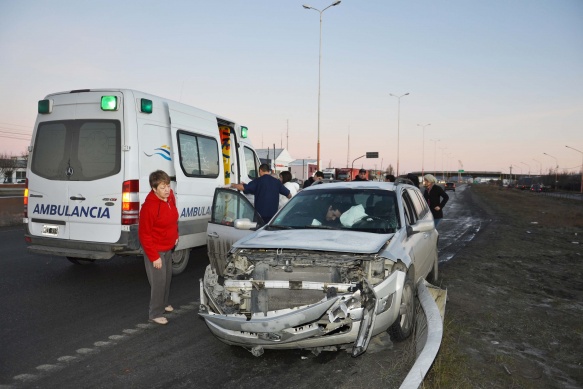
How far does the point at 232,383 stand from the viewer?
3.71 metres

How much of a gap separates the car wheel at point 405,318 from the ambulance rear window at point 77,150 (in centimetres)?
421

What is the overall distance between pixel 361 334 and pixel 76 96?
214 inches

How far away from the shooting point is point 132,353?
4.30 m

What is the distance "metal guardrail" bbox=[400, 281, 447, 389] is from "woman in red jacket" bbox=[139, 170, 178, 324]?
277 cm

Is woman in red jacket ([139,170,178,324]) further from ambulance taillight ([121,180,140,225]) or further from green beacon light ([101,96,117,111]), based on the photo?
green beacon light ([101,96,117,111])

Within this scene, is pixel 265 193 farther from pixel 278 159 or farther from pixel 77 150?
pixel 278 159

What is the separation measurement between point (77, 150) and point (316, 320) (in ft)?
15.5

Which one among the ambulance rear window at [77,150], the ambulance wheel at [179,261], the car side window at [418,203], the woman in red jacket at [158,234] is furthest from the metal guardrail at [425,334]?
the ambulance rear window at [77,150]

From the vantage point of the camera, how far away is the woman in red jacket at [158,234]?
5117 mm

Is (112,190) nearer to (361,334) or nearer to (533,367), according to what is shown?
(361,334)

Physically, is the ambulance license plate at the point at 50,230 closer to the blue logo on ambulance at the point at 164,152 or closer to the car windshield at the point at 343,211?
the blue logo on ambulance at the point at 164,152

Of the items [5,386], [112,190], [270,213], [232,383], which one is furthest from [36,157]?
[232,383]

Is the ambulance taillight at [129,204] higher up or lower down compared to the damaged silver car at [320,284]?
higher up

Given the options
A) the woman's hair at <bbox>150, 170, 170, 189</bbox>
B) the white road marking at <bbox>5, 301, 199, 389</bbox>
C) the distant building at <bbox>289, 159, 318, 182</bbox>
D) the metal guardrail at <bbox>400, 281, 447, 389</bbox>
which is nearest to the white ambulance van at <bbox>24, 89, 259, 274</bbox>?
the woman's hair at <bbox>150, 170, 170, 189</bbox>
